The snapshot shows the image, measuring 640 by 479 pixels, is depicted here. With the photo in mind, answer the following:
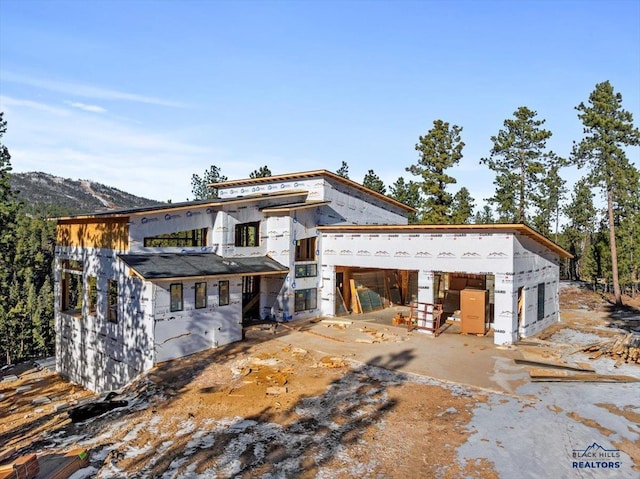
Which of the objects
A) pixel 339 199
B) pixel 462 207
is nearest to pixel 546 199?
pixel 462 207

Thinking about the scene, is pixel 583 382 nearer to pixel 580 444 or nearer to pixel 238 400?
pixel 580 444

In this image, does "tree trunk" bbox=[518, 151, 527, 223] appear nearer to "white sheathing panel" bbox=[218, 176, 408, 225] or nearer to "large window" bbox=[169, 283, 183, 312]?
"white sheathing panel" bbox=[218, 176, 408, 225]

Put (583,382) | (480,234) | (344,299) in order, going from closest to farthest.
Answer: (583,382), (480,234), (344,299)

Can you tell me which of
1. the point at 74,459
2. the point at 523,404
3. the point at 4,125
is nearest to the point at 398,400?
the point at 523,404

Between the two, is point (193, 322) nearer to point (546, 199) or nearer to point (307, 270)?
point (307, 270)

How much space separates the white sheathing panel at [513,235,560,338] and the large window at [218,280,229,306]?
44.5ft

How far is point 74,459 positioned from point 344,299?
19239 millimetres

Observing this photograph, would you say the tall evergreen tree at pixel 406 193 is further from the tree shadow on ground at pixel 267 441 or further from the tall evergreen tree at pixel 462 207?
the tree shadow on ground at pixel 267 441

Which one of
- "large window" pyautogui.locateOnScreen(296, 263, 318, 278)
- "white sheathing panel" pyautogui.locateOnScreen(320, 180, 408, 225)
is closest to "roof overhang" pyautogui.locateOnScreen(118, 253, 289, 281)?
"large window" pyautogui.locateOnScreen(296, 263, 318, 278)

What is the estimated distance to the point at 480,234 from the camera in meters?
19.4

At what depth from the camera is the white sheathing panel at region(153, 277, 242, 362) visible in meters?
16.0

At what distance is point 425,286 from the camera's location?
69.5 ft
